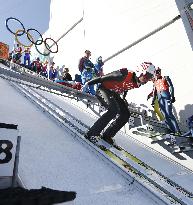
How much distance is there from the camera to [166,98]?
29.7ft

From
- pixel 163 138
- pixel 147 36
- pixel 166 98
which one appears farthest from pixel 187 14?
pixel 163 138

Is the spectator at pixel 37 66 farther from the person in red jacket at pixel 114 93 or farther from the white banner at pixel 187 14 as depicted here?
the person in red jacket at pixel 114 93

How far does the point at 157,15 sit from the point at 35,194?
13.1 metres

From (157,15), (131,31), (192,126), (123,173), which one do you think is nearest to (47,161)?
(123,173)

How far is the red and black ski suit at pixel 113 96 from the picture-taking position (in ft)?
18.6

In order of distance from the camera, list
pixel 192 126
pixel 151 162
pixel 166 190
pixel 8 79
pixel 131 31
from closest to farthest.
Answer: pixel 166 190 < pixel 151 162 < pixel 192 126 < pixel 8 79 < pixel 131 31

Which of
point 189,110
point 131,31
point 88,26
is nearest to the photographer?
point 189,110

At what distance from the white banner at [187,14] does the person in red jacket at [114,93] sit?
701 cm

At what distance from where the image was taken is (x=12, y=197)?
1.74 m

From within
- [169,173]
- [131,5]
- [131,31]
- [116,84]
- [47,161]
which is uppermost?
→ [131,5]

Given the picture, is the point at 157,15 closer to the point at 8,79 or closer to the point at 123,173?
the point at 8,79

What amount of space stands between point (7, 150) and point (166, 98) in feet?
23.5

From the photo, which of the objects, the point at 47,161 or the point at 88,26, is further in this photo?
the point at 88,26

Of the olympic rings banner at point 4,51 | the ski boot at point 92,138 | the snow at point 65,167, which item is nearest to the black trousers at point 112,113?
the ski boot at point 92,138
